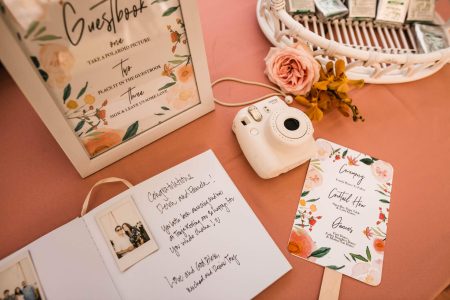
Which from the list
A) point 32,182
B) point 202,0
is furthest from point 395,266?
point 202,0

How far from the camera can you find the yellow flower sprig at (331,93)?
665 millimetres

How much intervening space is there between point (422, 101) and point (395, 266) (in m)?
0.43

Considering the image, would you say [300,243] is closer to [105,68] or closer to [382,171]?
[382,171]

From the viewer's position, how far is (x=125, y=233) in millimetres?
530

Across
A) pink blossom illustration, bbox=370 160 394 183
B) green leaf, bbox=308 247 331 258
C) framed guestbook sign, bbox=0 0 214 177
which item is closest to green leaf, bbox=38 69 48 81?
framed guestbook sign, bbox=0 0 214 177

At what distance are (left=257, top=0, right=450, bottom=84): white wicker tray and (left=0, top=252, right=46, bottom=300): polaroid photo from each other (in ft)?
2.31

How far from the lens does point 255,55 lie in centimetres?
79

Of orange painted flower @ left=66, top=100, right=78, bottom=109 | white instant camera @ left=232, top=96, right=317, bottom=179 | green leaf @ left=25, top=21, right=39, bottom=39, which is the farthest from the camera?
white instant camera @ left=232, top=96, right=317, bottom=179

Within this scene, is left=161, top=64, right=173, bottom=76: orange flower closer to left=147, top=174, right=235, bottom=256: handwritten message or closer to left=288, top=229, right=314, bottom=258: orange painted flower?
left=147, top=174, right=235, bottom=256: handwritten message

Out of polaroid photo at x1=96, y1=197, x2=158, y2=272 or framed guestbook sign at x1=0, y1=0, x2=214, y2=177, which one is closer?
framed guestbook sign at x1=0, y1=0, x2=214, y2=177

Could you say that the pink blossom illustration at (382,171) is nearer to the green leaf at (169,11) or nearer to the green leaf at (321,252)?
the green leaf at (321,252)

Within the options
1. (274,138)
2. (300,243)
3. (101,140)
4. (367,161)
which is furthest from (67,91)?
(367,161)

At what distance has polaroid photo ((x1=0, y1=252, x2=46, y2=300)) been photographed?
47 cm

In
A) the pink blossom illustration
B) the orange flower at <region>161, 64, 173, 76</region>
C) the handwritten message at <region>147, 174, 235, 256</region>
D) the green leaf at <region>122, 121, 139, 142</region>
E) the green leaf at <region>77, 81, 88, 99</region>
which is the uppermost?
the green leaf at <region>77, 81, 88, 99</region>
